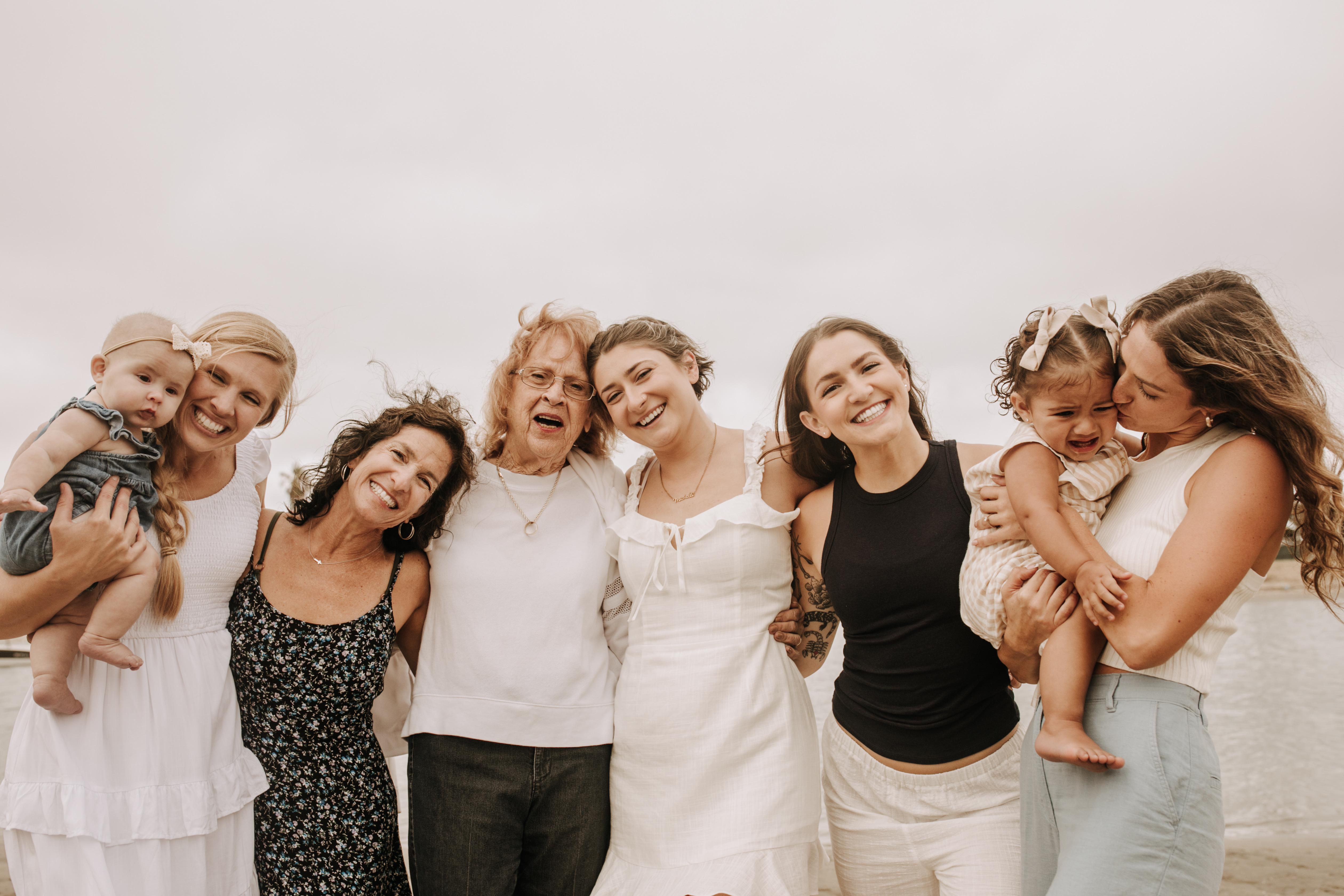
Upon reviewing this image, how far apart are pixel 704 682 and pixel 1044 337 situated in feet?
5.34

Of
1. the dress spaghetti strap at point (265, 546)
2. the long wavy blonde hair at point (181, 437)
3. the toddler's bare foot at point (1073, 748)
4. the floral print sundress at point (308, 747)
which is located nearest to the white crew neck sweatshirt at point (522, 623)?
the floral print sundress at point (308, 747)

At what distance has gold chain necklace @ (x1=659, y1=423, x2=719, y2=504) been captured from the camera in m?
3.04

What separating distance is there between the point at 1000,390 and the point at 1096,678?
1068 millimetres

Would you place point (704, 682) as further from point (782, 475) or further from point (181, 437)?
point (181, 437)

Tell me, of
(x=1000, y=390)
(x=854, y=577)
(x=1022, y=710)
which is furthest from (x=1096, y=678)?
(x=1022, y=710)

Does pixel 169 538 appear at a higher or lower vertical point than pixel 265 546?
higher

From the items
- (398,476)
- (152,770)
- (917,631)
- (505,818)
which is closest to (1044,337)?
(917,631)

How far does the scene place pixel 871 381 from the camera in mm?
2717

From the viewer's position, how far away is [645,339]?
3146 millimetres

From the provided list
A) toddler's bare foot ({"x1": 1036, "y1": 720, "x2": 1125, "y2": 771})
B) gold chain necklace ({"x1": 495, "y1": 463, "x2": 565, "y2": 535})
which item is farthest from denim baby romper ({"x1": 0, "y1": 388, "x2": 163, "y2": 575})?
toddler's bare foot ({"x1": 1036, "y1": 720, "x2": 1125, "y2": 771})

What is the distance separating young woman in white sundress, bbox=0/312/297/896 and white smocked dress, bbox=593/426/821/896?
1.38 m

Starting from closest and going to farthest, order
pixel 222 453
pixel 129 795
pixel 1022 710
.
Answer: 1. pixel 129 795
2. pixel 222 453
3. pixel 1022 710

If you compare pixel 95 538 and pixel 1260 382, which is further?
pixel 95 538

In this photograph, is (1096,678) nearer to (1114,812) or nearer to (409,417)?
(1114,812)
